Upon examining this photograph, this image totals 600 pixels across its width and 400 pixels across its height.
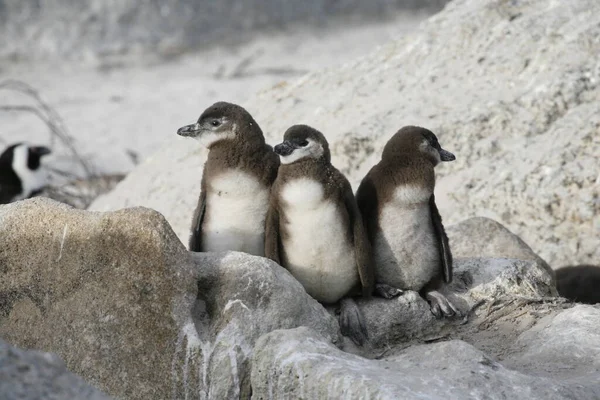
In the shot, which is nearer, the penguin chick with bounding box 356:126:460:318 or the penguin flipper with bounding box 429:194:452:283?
the penguin chick with bounding box 356:126:460:318

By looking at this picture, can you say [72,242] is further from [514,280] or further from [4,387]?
[514,280]

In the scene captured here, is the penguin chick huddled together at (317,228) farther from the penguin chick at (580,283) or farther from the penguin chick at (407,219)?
the penguin chick at (580,283)

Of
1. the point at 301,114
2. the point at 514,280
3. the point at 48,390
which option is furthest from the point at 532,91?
the point at 48,390

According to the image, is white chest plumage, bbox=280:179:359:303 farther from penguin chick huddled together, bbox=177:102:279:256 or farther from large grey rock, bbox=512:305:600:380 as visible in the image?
large grey rock, bbox=512:305:600:380

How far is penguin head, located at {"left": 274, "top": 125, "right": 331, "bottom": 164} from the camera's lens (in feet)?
15.7

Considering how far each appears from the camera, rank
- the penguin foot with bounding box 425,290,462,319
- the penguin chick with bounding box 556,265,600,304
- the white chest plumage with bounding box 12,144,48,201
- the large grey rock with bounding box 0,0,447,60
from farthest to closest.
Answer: the large grey rock with bounding box 0,0,447,60 < the white chest plumage with bounding box 12,144,48,201 < the penguin chick with bounding box 556,265,600,304 < the penguin foot with bounding box 425,290,462,319

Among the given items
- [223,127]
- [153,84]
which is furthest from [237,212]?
[153,84]

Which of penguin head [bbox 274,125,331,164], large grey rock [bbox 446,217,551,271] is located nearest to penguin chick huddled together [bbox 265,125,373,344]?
penguin head [bbox 274,125,331,164]

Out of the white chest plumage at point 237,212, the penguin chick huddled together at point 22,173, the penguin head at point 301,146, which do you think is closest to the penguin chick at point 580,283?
the white chest plumage at point 237,212

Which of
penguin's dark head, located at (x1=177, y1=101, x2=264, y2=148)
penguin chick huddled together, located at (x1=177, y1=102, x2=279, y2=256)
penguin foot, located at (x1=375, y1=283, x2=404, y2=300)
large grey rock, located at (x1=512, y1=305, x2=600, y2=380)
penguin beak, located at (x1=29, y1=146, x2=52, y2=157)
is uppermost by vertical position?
penguin's dark head, located at (x1=177, y1=101, x2=264, y2=148)

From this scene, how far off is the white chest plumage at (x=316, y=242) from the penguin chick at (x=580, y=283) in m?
2.08

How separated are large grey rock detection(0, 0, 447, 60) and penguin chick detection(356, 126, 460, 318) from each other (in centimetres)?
1123

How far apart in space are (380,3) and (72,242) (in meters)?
12.5

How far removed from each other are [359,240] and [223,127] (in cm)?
83
